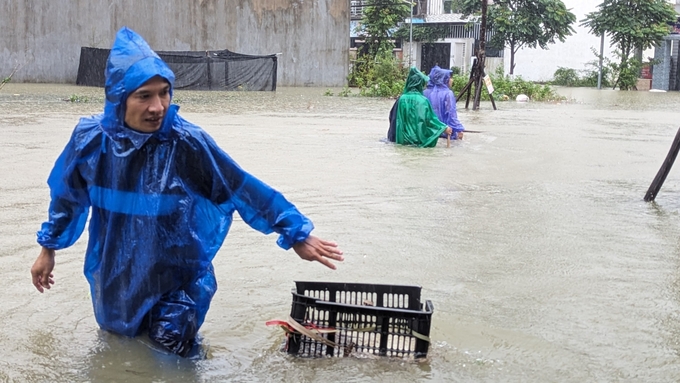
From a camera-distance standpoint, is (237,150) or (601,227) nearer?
(601,227)

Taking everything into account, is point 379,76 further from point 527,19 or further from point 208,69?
point 527,19

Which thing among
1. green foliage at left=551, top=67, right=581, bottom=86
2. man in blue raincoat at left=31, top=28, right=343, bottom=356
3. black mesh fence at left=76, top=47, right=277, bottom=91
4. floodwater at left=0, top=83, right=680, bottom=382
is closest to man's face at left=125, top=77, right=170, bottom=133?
man in blue raincoat at left=31, top=28, right=343, bottom=356

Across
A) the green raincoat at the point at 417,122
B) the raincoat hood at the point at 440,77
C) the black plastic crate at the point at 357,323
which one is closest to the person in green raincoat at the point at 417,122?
the green raincoat at the point at 417,122

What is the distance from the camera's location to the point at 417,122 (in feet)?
38.4

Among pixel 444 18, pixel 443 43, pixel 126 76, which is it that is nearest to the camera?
pixel 126 76

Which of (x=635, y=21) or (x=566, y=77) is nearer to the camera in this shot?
(x=635, y=21)

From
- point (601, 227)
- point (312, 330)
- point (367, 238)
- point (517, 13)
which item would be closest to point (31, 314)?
point (312, 330)

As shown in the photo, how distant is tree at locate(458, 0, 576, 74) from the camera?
126 feet

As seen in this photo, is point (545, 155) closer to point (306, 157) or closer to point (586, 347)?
point (306, 157)

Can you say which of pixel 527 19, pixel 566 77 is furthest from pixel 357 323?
pixel 566 77

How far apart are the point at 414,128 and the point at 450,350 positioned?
8.24 metres

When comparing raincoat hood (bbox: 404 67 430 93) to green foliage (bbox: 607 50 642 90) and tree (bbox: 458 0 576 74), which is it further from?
tree (bbox: 458 0 576 74)

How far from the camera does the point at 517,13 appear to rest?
127 feet

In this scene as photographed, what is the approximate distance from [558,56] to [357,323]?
44889mm
